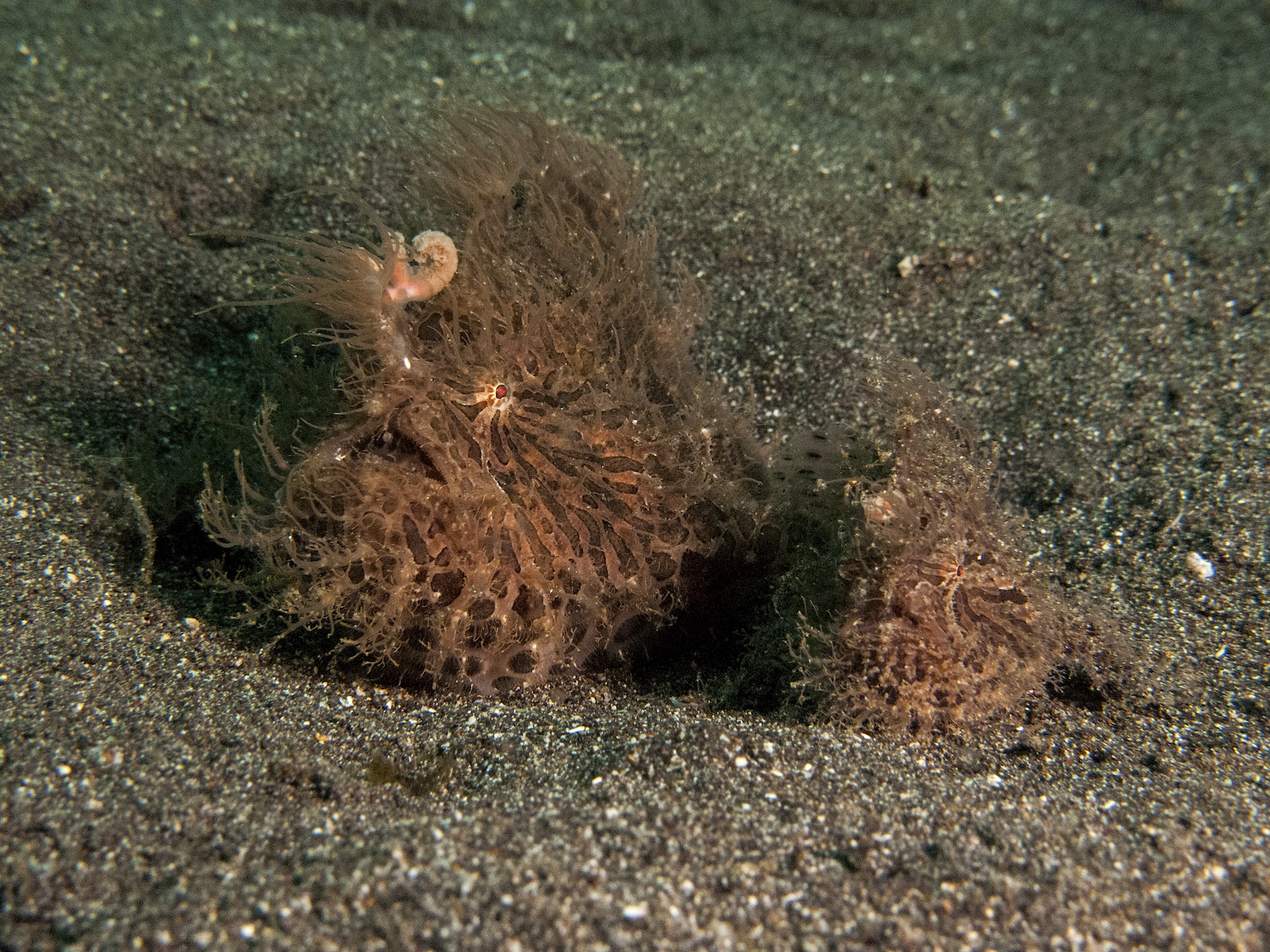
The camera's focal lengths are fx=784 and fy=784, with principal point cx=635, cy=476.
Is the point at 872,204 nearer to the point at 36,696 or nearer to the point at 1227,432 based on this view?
the point at 1227,432

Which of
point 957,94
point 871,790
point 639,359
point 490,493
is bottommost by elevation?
point 871,790

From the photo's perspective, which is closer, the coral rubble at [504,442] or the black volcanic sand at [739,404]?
the black volcanic sand at [739,404]

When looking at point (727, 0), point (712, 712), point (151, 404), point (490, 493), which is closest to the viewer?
point (490, 493)

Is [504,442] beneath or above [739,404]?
above

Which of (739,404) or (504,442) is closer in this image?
(504,442)

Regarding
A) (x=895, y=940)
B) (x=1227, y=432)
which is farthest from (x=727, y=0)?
(x=895, y=940)
